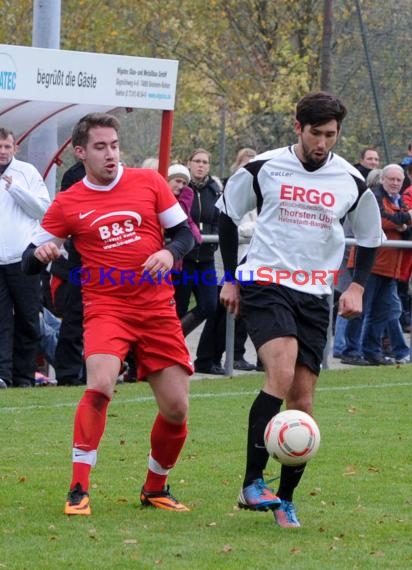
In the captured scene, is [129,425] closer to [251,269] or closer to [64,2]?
[251,269]

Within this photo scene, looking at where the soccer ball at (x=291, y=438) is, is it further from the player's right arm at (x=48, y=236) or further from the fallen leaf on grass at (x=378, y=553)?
the player's right arm at (x=48, y=236)

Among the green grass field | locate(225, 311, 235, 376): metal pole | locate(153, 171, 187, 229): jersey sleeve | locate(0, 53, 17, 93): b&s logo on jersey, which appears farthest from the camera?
locate(225, 311, 235, 376): metal pole

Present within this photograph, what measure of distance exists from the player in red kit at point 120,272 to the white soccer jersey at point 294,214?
0.46 m

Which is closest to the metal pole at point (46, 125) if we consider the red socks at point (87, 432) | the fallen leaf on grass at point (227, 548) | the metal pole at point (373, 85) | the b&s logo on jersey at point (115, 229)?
the b&s logo on jersey at point (115, 229)

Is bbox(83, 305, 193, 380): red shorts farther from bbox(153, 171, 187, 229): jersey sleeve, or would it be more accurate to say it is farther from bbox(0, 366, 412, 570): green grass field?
bbox(0, 366, 412, 570): green grass field

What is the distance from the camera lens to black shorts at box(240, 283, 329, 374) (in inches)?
265

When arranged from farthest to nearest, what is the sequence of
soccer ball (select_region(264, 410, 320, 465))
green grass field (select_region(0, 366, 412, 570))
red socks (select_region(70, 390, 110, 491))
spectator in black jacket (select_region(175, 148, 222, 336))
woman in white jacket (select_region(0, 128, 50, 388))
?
1. spectator in black jacket (select_region(175, 148, 222, 336))
2. woman in white jacket (select_region(0, 128, 50, 388))
3. red socks (select_region(70, 390, 110, 491))
4. soccer ball (select_region(264, 410, 320, 465))
5. green grass field (select_region(0, 366, 412, 570))

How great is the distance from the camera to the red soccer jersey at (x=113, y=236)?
704cm

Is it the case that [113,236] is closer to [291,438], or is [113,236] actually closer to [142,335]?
[142,335]

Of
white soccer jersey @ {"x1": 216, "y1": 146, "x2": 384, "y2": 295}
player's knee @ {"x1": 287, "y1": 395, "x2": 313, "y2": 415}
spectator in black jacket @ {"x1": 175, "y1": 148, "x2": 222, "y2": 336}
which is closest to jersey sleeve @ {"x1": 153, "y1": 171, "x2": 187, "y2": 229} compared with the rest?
white soccer jersey @ {"x1": 216, "y1": 146, "x2": 384, "y2": 295}

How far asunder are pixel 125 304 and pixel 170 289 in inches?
12.0

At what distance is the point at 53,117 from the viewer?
13.5 metres

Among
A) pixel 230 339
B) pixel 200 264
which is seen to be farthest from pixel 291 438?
pixel 200 264

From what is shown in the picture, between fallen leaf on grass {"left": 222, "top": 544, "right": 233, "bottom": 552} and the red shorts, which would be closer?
fallen leaf on grass {"left": 222, "top": 544, "right": 233, "bottom": 552}
